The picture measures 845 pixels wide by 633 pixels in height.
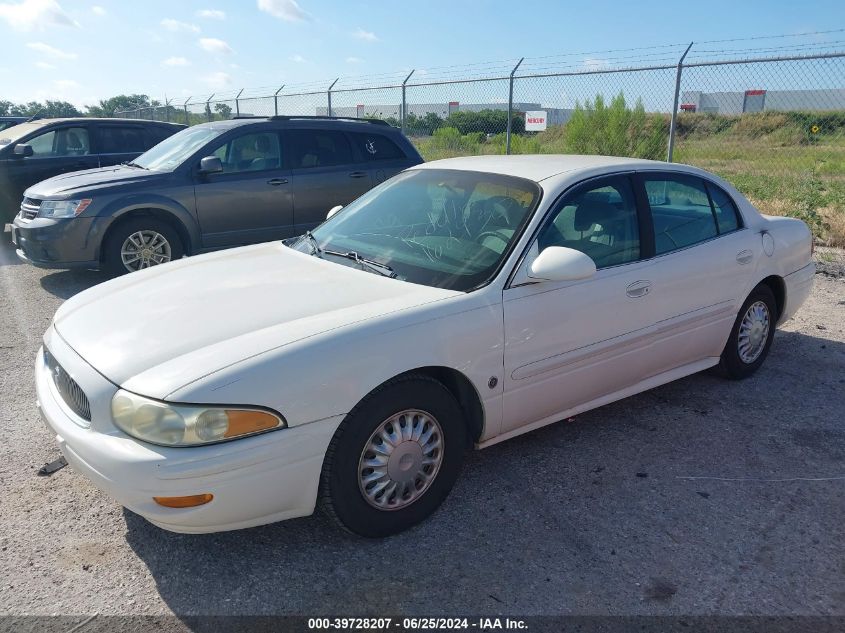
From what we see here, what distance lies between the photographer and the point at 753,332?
4.70 meters

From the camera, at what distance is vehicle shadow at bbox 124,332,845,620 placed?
2.62 meters

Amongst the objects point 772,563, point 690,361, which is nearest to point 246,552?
point 772,563

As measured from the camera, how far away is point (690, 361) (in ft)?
14.1

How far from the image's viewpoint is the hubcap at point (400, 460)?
9.37 feet

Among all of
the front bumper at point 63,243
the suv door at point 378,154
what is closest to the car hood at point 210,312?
the front bumper at point 63,243

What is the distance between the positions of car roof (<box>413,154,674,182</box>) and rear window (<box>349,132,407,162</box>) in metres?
4.28

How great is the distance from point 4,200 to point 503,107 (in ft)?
27.0

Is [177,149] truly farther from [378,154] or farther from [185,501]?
[185,501]

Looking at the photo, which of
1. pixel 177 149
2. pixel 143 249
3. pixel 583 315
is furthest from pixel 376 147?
pixel 583 315

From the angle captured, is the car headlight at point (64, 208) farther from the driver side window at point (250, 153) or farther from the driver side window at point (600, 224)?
the driver side window at point (600, 224)

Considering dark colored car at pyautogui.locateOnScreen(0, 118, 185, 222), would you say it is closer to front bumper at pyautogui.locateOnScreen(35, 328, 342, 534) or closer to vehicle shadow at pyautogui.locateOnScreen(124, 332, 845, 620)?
vehicle shadow at pyautogui.locateOnScreen(124, 332, 845, 620)

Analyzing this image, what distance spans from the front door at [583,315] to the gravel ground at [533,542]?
40cm

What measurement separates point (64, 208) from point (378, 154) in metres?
3.50

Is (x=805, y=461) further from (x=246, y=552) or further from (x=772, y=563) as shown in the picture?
(x=246, y=552)
